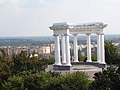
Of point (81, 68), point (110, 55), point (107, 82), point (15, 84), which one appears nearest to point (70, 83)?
point (107, 82)

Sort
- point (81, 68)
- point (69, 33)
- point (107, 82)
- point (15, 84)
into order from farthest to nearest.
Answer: point (69, 33) → point (81, 68) → point (15, 84) → point (107, 82)

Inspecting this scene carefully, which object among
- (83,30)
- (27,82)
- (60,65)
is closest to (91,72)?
(60,65)

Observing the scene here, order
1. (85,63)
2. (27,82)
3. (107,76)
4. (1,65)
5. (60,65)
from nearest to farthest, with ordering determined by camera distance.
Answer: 1. (107,76)
2. (27,82)
3. (1,65)
4. (60,65)
5. (85,63)

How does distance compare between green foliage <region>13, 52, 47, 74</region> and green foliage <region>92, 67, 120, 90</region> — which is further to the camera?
green foliage <region>13, 52, 47, 74</region>

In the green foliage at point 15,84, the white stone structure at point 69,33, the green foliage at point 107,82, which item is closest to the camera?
the green foliage at point 107,82

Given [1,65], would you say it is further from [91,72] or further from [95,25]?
[95,25]

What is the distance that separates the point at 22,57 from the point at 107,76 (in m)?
21.3

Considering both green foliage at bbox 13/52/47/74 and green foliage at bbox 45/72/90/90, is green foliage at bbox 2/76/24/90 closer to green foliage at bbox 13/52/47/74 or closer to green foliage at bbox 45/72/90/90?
green foliage at bbox 45/72/90/90

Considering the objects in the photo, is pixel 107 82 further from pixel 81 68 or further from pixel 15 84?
pixel 81 68

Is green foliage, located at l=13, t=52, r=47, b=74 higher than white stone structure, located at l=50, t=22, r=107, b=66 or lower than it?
lower

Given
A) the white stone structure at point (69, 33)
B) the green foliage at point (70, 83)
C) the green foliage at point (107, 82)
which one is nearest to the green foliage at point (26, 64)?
the white stone structure at point (69, 33)

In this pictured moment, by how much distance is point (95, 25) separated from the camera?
60375 millimetres

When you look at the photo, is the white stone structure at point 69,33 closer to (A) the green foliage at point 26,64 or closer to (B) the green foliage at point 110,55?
(B) the green foliage at point 110,55

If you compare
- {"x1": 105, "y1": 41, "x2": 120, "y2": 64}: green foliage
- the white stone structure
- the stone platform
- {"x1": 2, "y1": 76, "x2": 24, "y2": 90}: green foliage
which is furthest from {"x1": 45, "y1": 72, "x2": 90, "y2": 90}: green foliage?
{"x1": 105, "y1": 41, "x2": 120, "y2": 64}: green foliage
